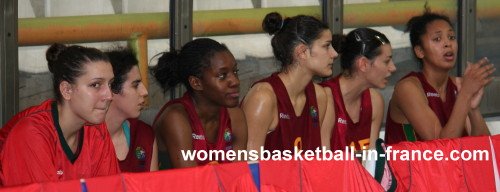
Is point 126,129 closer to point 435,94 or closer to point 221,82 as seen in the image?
point 221,82

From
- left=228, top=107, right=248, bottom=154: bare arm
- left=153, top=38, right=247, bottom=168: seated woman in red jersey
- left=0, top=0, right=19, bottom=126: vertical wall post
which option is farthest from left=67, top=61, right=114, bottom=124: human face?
left=0, top=0, right=19, bottom=126: vertical wall post

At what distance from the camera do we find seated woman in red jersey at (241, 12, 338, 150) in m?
5.34

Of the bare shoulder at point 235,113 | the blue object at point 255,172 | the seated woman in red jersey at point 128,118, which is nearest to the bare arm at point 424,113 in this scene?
the bare shoulder at point 235,113

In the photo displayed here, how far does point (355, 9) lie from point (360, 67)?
1009mm

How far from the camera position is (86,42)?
568cm

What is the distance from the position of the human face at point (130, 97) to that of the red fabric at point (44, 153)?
0.41m

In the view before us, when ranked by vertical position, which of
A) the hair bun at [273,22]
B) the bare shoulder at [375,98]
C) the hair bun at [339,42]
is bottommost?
the bare shoulder at [375,98]

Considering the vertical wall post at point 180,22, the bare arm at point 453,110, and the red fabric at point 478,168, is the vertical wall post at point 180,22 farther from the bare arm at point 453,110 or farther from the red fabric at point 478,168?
the red fabric at point 478,168

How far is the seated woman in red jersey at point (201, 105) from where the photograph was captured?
16.1ft

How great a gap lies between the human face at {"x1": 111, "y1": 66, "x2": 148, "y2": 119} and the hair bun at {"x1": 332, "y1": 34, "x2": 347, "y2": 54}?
4.18 feet

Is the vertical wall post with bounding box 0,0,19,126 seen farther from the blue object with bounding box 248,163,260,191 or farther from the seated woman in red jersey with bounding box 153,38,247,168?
the blue object with bounding box 248,163,260,191

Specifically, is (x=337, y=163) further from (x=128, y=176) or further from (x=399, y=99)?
(x=399, y=99)

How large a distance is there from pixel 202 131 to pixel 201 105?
0.40 ft

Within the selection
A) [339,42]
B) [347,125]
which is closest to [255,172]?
[347,125]
